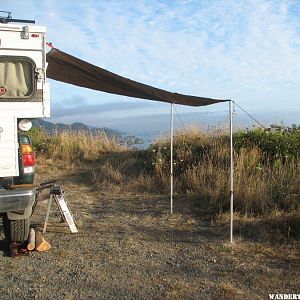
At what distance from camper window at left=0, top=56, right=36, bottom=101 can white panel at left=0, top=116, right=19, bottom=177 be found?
0.29m

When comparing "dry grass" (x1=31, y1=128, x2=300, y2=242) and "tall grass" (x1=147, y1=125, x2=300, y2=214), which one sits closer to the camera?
"dry grass" (x1=31, y1=128, x2=300, y2=242)

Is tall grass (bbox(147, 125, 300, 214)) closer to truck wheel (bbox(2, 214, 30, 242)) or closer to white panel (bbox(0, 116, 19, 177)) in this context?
truck wheel (bbox(2, 214, 30, 242))

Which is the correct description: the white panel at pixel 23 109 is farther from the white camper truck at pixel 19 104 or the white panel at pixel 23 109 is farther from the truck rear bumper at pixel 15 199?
the truck rear bumper at pixel 15 199

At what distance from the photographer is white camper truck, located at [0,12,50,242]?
17.4 ft

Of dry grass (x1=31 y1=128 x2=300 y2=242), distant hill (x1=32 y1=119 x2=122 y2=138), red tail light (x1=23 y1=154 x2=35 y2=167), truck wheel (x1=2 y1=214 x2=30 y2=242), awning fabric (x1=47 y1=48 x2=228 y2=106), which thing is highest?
awning fabric (x1=47 y1=48 x2=228 y2=106)

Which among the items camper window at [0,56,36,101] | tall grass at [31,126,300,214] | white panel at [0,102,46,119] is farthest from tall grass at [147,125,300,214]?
camper window at [0,56,36,101]

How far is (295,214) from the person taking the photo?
268 inches

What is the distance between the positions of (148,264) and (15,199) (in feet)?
5.55

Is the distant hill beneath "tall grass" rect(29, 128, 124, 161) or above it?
above

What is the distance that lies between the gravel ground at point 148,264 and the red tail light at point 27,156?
118 centimetres

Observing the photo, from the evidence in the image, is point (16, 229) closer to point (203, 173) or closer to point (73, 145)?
Answer: point (203, 173)

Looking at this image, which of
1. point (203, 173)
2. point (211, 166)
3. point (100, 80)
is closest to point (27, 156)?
point (100, 80)

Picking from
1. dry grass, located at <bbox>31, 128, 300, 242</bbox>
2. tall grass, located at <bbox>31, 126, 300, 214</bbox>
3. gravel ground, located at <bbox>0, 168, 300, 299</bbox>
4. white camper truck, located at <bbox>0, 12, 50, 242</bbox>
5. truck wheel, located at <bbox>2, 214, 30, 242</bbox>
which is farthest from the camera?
tall grass, located at <bbox>31, 126, 300, 214</bbox>

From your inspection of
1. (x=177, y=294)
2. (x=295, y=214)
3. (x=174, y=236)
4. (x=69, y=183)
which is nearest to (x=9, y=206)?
(x=177, y=294)
